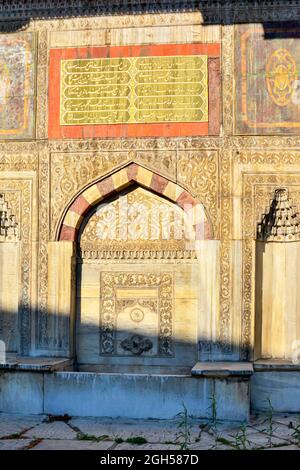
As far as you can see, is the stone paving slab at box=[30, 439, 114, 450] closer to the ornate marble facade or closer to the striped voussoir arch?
the ornate marble facade

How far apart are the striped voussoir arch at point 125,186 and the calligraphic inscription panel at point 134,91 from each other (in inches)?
20.7

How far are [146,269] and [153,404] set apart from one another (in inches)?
78.3

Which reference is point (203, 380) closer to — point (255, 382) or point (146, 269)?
point (255, 382)

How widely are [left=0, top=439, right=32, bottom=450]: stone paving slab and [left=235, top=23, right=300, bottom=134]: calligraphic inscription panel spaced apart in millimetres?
4569

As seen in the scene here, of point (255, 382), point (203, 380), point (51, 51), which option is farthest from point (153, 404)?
point (51, 51)

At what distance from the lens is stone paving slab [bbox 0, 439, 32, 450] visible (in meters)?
7.40

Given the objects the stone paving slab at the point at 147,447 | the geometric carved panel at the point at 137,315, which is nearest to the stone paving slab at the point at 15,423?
the stone paving slab at the point at 147,447

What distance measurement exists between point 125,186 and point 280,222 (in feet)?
6.65

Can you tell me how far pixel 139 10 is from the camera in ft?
32.9

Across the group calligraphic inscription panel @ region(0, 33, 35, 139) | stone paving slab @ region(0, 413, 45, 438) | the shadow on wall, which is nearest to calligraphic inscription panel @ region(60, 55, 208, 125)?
calligraphic inscription panel @ region(0, 33, 35, 139)

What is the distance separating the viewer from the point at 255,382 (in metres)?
9.39

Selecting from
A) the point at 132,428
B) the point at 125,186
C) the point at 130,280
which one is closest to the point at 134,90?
the point at 125,186

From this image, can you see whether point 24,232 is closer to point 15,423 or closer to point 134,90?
point 134,90

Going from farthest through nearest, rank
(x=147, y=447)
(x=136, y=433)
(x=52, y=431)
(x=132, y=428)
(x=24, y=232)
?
(x=24, y=232)
(x=132, y=428)
(x=52, y=431)
(x=136, y=433)
(x=147, y=447)
